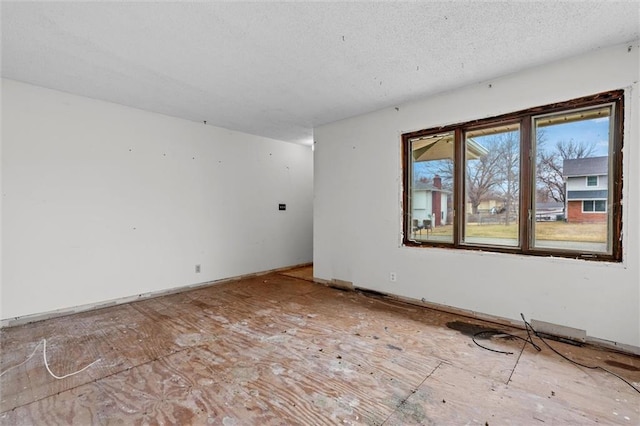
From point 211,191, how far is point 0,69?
2.58 metres

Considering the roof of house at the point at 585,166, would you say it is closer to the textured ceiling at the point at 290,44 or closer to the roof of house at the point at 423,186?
the textured ceiling at the point at 290,44

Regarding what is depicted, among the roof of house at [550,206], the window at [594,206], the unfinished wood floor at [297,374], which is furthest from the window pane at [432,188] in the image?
the window at [594,206]

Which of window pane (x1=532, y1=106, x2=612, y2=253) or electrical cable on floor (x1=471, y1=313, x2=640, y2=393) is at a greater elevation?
window pane (x1=532, y1=106, x2=612, y2=253)

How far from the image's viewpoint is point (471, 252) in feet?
10.6

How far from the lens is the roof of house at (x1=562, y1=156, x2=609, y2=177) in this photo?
2598mm

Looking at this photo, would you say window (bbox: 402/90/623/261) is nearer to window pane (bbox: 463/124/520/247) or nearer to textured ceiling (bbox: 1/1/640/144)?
window pane (bbox: 463/124/520/247)

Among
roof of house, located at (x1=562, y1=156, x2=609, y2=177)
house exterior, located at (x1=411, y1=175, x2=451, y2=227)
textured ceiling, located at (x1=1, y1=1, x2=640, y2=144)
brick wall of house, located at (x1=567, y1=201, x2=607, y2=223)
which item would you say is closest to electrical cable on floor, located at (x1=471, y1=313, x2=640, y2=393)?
brick wall of house, located at (x1=567, y1=201, x2=607, y2=223)

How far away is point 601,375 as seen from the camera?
2059 millimetres

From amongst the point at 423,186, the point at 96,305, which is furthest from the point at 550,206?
the point at 96,305

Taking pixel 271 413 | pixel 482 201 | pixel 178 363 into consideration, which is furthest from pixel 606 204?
pixel 178 363

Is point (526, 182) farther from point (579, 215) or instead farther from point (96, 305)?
point (96, 305)

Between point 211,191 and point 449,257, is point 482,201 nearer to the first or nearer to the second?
point 449,257

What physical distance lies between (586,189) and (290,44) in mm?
2990

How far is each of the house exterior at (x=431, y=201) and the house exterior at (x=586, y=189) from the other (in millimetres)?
1134
